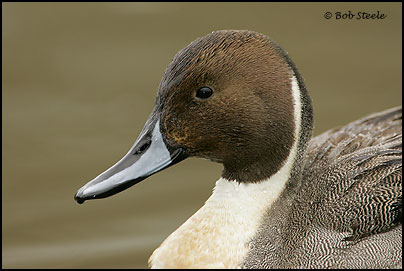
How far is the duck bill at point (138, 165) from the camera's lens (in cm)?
312

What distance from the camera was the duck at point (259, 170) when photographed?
3123 mm

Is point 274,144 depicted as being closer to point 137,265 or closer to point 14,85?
point 137,265

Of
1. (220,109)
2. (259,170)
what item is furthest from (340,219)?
(220,109)

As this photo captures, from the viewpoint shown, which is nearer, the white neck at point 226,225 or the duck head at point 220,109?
the duck head at point 220,109

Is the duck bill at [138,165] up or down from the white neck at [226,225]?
up

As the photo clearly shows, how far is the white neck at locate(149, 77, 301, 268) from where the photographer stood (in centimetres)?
327

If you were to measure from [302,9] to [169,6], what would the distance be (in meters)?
0.87

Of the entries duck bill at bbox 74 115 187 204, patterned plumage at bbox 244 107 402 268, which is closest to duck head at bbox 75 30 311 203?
duck bill at bbox 74 115 187 204

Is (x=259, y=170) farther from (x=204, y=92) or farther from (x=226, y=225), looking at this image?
(x=204, y=92)

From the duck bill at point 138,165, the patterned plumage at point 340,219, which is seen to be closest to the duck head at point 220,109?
the duck bill at point 138,165

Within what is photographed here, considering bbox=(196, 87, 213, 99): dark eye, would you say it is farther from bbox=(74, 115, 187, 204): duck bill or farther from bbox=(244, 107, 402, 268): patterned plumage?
bbox=(244, 107, 402, 268): patterned plumage

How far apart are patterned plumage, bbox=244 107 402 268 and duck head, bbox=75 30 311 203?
23 cm

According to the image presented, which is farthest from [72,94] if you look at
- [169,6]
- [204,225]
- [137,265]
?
[204,225]

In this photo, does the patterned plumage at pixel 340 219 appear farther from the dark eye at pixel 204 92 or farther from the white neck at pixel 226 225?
the dark eye at pixel 204 92
